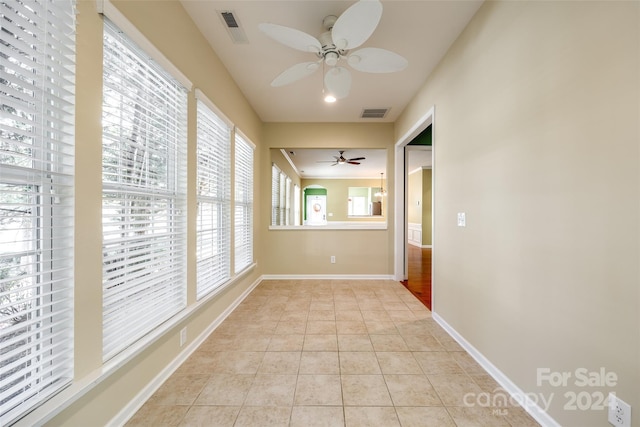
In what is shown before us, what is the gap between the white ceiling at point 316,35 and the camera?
6.43 ft

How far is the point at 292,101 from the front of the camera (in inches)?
141

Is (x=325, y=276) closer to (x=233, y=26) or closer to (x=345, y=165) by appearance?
(x=233, y=26)

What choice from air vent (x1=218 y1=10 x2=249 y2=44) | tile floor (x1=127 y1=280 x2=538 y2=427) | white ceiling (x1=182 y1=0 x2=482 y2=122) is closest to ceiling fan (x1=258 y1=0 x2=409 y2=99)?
white ceiling (x1=182 y1=0 x2=482 y2=122)

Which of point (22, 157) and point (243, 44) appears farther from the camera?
point (243, 44)

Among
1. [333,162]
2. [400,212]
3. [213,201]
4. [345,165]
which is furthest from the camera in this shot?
[345,165]

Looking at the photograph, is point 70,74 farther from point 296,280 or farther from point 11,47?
point 296,280

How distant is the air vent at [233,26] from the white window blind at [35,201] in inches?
44.7

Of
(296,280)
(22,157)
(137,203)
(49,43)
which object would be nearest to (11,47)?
(49,43)

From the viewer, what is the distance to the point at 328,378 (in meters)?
1.81

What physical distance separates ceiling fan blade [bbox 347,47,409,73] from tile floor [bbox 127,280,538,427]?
7.29 ft

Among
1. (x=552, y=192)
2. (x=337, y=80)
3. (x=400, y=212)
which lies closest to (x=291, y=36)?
(x=337, y=80)

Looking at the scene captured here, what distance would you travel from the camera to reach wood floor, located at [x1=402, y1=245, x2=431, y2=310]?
3643mm

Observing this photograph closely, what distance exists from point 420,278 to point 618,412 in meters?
3.58

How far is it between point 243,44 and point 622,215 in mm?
2794
